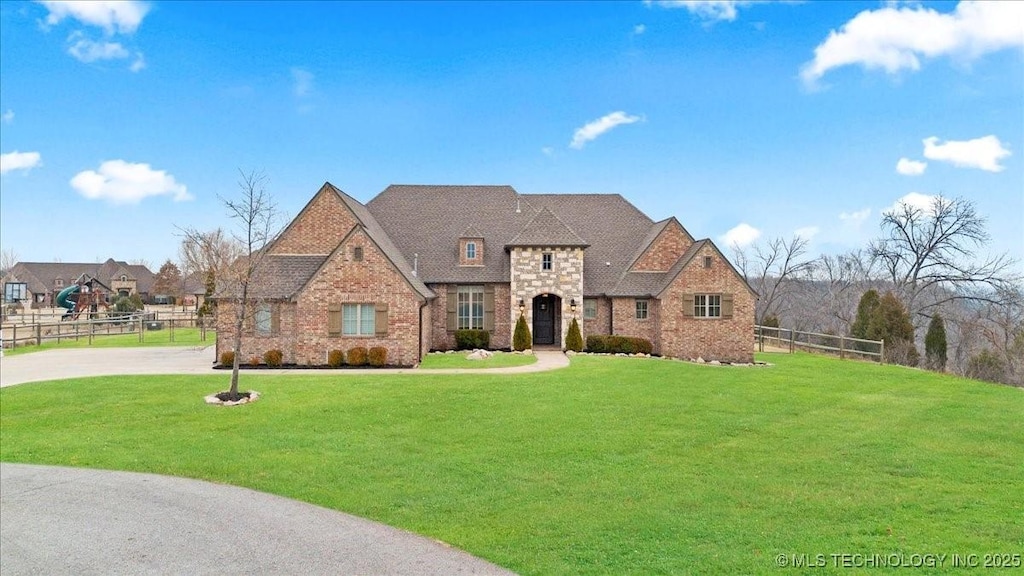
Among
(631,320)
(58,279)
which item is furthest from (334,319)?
(58,279)

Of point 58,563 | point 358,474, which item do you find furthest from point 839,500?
point 58,563

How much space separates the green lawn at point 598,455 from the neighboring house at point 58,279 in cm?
9030

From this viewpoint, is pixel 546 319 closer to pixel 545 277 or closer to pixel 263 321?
pixel 545 277

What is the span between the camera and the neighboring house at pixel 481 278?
926 inches

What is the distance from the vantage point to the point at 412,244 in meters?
31.3

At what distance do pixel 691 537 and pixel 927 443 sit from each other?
7.96m

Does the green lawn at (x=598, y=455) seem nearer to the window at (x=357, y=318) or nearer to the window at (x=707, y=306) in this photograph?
the window at (x=357, y=318)

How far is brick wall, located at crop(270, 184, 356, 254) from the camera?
85.2 feet

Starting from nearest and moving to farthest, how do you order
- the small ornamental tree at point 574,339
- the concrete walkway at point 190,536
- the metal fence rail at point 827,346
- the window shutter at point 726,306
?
the concrete walkway at point 190,536
the window shutter at point 726,306
the small ornamental tree at point 574,339
the metal fence rail at point 827,346

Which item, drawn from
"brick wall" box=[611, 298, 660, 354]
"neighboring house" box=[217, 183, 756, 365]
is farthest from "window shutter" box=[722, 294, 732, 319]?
"brick wall" box=[611, 298, 660, 354]

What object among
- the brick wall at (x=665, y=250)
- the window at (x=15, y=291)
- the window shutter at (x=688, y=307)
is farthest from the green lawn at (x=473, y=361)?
the window at (x=15, y=291)

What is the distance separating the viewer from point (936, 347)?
31812 millimetres

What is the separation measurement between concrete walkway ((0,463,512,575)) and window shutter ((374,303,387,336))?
1308cm

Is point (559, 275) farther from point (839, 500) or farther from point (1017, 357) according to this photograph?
point (1017, 357)
